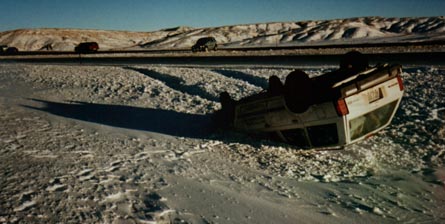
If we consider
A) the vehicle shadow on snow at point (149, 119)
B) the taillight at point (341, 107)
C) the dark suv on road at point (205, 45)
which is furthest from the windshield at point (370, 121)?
the dark suv on road at point (205, 45)

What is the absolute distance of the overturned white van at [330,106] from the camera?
5.76 meters

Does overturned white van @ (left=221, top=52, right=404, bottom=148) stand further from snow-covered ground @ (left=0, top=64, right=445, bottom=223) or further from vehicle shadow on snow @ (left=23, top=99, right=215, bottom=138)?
vehicle shadow on snow @ (left=23, top=99, right=215, bottom=138)

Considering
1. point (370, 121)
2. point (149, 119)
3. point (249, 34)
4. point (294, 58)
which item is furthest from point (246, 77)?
point (249, 34)

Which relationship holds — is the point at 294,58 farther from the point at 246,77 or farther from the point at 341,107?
the point at 341,107

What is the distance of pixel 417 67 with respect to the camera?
12.6 meters

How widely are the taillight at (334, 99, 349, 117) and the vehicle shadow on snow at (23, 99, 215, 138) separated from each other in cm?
307

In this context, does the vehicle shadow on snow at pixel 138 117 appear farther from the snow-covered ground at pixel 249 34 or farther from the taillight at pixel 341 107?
the snow-covered ground at pixel 249 34

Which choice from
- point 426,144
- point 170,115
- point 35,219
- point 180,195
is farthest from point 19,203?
point 426,144

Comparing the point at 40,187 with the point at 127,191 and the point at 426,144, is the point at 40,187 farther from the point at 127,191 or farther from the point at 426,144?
the point at 426,144

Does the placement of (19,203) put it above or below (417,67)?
below

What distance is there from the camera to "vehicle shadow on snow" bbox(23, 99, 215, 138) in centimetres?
779

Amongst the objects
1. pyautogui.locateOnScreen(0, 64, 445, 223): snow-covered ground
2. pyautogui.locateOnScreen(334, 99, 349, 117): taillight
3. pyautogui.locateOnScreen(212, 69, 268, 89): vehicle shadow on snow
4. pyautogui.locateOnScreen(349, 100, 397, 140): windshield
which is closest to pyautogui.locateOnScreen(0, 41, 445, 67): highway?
pyautogui.locateOnScreen(212, 69, 268, 89): vehicle shadow on snow

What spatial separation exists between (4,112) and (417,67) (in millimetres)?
13292

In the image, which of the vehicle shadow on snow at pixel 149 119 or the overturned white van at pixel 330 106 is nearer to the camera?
the overturned white van at pixel 330 106
